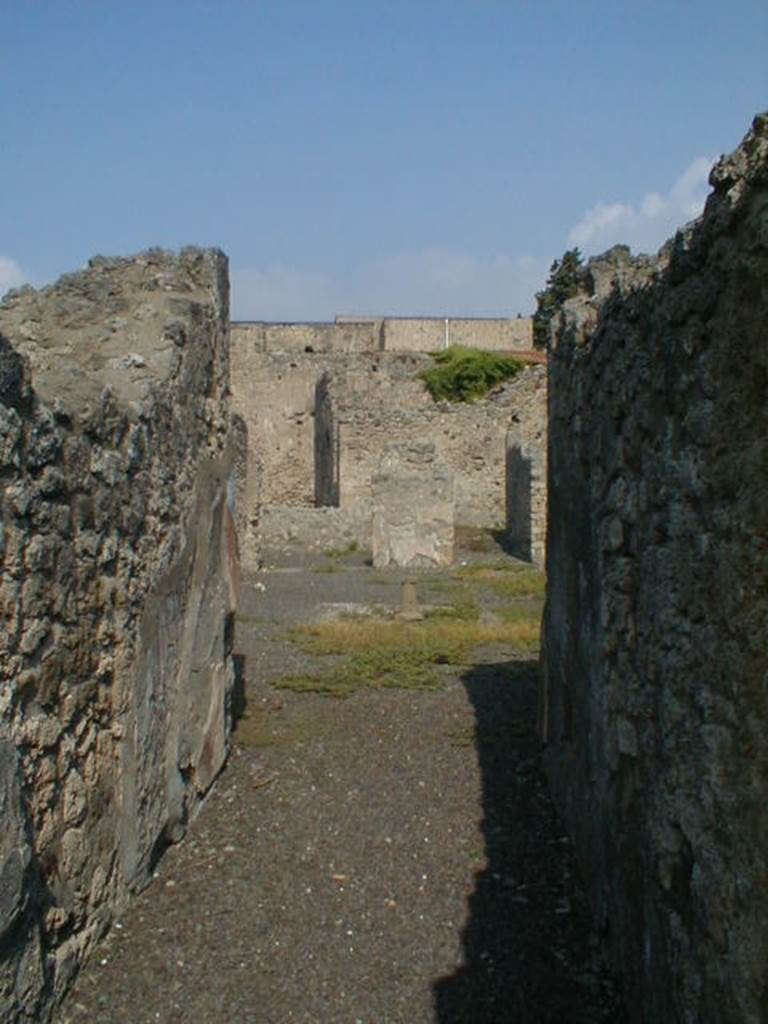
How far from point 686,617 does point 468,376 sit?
2058 centimetres

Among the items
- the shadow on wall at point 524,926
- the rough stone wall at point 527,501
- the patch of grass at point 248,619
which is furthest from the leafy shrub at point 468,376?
the shadow on wall at point 524,926

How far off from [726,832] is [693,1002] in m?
0.55

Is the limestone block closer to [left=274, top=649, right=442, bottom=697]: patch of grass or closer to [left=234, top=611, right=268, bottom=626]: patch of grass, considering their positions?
[left=234, top=611, right=268, bottom=626]: patch of grass

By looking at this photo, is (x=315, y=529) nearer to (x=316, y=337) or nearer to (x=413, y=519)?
(x=413, y=519)

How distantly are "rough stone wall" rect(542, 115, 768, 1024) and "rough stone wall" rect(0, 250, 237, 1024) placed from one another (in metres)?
1.89

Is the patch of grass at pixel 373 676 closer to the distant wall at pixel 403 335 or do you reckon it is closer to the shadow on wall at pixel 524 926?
the shadow on wall at pixel 524 926

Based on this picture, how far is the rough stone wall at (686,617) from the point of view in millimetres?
2209

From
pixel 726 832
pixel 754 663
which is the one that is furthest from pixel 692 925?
pixel 754 663

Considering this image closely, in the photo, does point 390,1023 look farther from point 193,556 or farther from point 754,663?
point 193,556

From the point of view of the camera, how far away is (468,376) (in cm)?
2300

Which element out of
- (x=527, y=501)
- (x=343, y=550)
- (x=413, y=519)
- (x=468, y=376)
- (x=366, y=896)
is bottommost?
(x=366, y=896)

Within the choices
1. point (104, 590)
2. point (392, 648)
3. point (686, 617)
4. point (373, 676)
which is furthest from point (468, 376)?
point (686, 617)

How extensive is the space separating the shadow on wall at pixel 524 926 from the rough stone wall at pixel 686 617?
Answer: 18 cm

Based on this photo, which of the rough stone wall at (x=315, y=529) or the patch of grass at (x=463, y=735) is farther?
the rough stone wall at (x=315, y=529)
